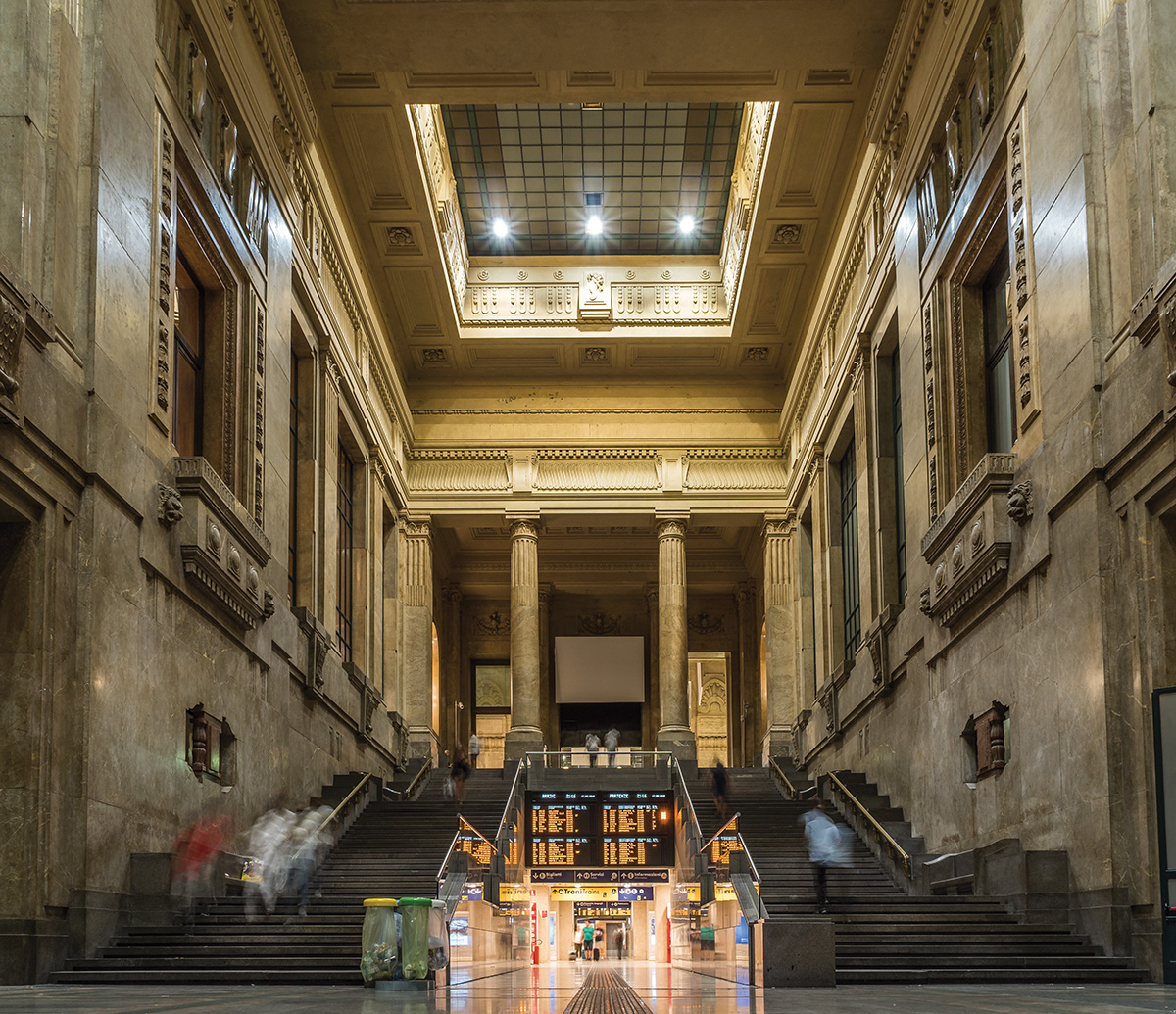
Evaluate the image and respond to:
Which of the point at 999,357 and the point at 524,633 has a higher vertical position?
the point at 999,357

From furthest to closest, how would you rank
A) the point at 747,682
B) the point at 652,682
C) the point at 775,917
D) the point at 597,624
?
the point at 597,624 < the point at 652,682 < the point at 747,682 < the point at 775,917

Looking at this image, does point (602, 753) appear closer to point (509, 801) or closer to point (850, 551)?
point (509, 801)

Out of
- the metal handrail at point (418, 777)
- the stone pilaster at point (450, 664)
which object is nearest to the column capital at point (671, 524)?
the metal handrail at point (418, 777)

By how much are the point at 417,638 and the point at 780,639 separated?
771cm

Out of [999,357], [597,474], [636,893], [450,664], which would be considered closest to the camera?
[999,357]

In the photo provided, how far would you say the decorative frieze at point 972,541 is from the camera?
1369 centimetres

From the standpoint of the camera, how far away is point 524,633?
29.7 meters

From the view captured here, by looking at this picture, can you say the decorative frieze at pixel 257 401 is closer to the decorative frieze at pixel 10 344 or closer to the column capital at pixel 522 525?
the decorative frieze at pixel 10 344

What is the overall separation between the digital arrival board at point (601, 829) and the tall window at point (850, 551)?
444cm

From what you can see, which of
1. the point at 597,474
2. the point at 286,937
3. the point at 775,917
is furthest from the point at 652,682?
the point at 775,917

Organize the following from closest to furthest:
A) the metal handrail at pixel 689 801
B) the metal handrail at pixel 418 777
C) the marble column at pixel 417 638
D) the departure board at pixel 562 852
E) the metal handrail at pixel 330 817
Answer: the metal handrail at pixel 330 817 → the metal handrail at pixel 689 801 → the metal handrail at pixel 418 777 → the departure board at pixel 562 852 → the marble column at pixel 417 638

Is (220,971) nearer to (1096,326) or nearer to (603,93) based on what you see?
(1096,326)

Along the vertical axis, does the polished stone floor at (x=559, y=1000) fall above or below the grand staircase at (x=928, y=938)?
above

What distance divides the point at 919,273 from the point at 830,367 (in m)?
7.08
